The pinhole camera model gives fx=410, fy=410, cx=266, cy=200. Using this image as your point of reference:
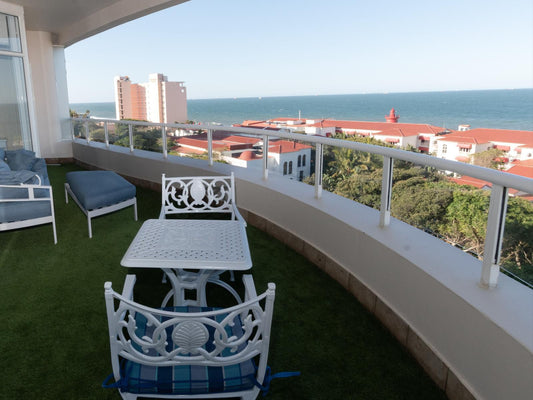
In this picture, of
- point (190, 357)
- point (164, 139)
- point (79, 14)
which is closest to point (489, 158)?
point (190, 357)

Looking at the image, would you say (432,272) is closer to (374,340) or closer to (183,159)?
(374,340)

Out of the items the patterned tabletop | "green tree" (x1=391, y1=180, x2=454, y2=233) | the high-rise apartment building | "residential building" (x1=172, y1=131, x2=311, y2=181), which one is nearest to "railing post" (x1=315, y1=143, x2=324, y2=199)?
"residential building" (x1=172, y1=131, x2=311, y2=181)

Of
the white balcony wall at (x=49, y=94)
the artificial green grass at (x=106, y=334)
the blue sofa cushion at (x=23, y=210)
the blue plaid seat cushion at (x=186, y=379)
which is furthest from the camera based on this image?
the white balcony wall at (x=49, y=94)

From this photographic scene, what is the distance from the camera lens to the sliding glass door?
7.57 metres

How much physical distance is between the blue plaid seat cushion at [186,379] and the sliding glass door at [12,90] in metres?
7.87

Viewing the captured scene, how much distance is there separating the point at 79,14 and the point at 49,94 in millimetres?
2316

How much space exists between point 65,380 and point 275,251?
2.23m

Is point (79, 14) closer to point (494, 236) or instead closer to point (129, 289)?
point (129, 289)

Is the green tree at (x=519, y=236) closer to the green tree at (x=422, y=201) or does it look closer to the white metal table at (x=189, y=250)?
the green tree at (x=422, y=201)

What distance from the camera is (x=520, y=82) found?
3401 inches

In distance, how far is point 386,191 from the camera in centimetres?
279

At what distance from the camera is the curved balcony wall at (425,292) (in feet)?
5.38

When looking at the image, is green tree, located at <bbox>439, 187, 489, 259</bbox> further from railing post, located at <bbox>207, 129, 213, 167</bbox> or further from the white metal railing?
railing post, located at <bbox>207, 129, 213, 167</bbox>

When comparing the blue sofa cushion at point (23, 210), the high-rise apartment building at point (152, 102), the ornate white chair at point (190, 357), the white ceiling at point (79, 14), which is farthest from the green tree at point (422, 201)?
the high-rise apartment building at point (152, 102)
